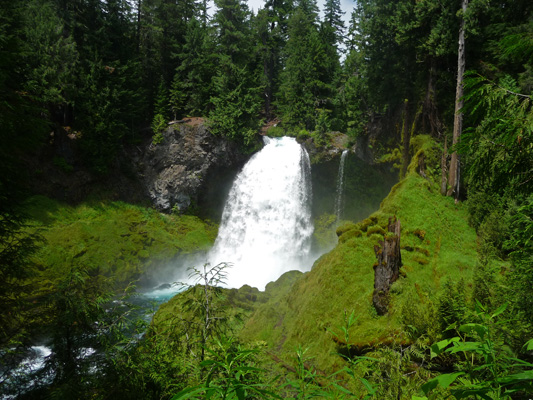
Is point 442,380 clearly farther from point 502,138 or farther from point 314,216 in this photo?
point 314,216

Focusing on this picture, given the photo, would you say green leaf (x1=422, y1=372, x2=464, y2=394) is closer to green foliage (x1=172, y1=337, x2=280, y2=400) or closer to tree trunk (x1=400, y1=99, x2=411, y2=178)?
green foliage (x1=172, y1=337, x2=280, y2=400)

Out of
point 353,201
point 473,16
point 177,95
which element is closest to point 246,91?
point 177,95

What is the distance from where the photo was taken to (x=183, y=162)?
22.7 meters

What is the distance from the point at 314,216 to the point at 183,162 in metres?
11.2

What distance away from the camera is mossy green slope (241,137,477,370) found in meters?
6.25

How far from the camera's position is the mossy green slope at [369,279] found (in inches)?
246

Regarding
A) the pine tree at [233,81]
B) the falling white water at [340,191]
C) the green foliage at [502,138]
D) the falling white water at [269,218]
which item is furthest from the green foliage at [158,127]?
the green foliage at [502,138]

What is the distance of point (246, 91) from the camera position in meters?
23.4

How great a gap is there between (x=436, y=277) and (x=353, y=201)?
45.6 ft

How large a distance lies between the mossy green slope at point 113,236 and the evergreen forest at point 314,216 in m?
0.12

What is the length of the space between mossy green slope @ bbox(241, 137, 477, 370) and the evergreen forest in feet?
0.21

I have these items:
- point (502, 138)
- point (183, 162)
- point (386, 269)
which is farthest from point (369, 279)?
point (183, 162)

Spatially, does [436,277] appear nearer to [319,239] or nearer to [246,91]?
[319,239]

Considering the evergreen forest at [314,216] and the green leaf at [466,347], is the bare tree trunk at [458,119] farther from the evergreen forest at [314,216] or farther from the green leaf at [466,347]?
the green leaf at [466,347]
